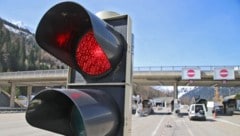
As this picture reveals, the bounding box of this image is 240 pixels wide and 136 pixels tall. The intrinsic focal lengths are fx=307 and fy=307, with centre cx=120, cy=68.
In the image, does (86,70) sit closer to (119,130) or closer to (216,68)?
(119,130)

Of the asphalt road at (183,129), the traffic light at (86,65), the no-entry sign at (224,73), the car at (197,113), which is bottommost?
the asphalt road at (183,129)

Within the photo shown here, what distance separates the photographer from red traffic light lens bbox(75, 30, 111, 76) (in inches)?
96.4

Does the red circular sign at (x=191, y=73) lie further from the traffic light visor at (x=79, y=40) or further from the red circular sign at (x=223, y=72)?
the traffic light visor at (x=79, y=40)

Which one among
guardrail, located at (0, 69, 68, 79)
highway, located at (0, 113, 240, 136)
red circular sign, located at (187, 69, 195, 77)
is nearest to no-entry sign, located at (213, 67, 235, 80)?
red circular sign, located at (187, 69, 195, 77)

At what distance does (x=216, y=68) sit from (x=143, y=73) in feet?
39.9

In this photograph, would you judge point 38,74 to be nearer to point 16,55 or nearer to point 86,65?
point 86,65

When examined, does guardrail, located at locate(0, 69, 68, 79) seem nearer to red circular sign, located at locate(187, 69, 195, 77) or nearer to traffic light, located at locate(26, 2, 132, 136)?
red circular sign, located at locate(187, 69, 195, 77)

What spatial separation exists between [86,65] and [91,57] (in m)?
0.10

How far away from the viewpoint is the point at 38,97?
2.22m

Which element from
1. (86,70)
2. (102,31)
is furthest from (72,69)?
(102,31)

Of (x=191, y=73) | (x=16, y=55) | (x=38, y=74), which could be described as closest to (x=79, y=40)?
(x=191, y=73)

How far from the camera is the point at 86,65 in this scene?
2.59 meters

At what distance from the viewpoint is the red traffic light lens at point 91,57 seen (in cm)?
245

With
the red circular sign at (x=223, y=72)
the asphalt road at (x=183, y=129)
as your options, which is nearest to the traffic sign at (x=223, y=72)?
the red circular sign at (x=223, y=72)
